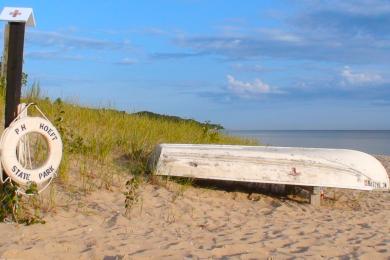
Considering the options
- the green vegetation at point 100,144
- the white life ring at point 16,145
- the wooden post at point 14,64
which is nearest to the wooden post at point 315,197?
the green vegetation at point 100,144

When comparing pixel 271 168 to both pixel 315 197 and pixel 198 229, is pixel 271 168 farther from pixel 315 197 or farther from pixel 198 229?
pixel 198 229

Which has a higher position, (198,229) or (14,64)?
(14,64)

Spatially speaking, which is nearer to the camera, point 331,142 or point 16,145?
point 16,145

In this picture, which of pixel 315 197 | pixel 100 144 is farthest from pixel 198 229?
pixel 100 144

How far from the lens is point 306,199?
755 centimetres

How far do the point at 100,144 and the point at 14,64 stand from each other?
107 inches

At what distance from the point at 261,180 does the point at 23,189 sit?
3215mm

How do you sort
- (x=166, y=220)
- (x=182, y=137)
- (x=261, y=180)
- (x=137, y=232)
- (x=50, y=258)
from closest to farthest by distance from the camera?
(x=50, y=258) < (x=137, y=232) < (x=166, y=220) < (x=261, y=180) < (x=182, y=137)

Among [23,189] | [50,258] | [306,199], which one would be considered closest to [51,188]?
[23,189]

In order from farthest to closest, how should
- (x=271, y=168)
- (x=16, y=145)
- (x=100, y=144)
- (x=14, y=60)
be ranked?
1. (x=100, y=144)
2. (x=271, y=168)
3. (x=14, y=60)
4. (x=16, y=145)

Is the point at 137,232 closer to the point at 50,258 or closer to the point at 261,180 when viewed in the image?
the point at 50,258

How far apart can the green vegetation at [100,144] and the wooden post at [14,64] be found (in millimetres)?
913

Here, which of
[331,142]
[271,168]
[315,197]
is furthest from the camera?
[331,142]

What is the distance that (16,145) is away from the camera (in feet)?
16.2
